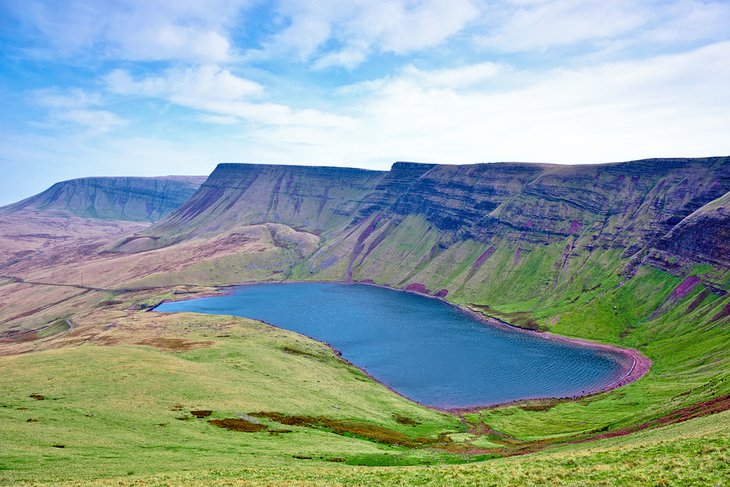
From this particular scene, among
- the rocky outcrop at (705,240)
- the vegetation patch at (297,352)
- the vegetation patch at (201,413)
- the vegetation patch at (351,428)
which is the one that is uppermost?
the rocky outcrop at (705,240)

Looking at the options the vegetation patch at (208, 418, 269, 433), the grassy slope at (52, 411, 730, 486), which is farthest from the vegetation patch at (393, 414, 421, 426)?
the grassy slope at (52, 411, 730, 486)

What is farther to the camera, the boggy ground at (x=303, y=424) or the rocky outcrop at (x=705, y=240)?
the rocky outcrop at (x=705, y=240)

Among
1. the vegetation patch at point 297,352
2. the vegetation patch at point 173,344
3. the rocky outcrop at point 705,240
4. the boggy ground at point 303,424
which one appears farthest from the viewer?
the rocky outcrop at point 705,240

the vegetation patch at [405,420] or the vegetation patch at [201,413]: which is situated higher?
the vegetation patch at [201,413]

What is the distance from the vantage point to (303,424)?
2960 inches

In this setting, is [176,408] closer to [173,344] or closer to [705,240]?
[173,344]

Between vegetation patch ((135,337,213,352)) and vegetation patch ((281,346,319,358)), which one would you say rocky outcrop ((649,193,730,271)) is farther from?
vegetation patch ((135,337,213,352))

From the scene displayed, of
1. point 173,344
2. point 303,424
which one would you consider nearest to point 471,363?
point 303,424

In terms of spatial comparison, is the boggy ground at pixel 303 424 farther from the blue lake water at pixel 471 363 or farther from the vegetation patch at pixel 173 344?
the blue lake water at pixel 471 363

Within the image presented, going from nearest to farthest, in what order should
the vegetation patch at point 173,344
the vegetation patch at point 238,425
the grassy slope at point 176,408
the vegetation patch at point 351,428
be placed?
the grassy slope at point 176,408, the vegetation patch at point 238,425, the vegetation patch at point 351,428, the vegetation patch at point 173,344

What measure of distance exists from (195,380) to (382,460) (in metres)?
47.5

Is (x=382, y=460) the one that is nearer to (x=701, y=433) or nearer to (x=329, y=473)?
(x=329, y=473)

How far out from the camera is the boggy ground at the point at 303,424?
39719 millimetres

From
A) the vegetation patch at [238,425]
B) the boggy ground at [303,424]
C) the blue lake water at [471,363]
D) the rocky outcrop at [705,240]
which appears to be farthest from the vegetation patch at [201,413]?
the rocky outcrop at [705,240]
